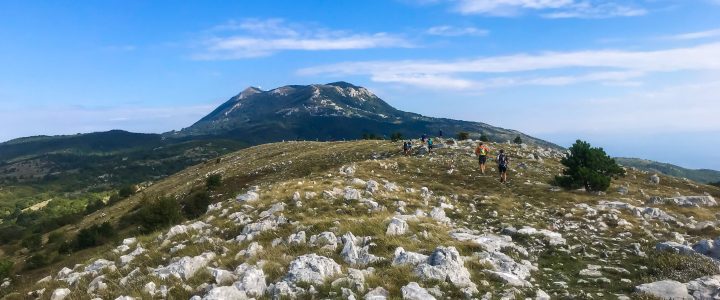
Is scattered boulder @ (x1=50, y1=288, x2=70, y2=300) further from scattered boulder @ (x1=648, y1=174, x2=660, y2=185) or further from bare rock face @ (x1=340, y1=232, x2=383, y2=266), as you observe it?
scattered boulder @ (x1=648, y1=174, x2=660, y2=185)

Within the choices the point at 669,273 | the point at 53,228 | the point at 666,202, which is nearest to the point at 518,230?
the point at 669,273

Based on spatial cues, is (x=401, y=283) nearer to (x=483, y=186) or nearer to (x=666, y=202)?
(x=483, y=186)

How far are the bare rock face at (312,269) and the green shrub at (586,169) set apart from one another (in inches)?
874

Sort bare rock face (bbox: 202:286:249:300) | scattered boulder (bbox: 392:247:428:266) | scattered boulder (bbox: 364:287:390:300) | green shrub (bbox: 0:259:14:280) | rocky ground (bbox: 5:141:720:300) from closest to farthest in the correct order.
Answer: scattered boulder (bbox: 364:287:390:300)
bare rock face (bbox: 202:286:249:300)
rocky ground (bbox: 5:141:720:300)
scattered boulder (bbox: 392:247:428:266)
green shrub (bbox: 0:259:14:280)

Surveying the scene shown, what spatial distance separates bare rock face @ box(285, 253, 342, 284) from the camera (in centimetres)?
1077

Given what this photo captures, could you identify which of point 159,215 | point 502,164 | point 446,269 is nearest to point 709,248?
point 446,269

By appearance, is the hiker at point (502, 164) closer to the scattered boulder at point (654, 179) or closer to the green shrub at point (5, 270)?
the scattered boulder at point (654, 179)

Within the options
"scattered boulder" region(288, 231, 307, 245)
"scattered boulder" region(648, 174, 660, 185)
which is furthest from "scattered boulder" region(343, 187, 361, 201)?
"scattered boulder" region(648, 174, 660, 185)

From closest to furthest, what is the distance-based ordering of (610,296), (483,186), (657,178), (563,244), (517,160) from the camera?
1. (610,296)
2. (563,244)
3. (483,186)
4. (657,178)
5. (517,160)

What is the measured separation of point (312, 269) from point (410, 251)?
125 inches

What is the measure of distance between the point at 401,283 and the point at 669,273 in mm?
7644

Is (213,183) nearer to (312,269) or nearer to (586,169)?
(586,169)

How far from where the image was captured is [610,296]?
10.3 m

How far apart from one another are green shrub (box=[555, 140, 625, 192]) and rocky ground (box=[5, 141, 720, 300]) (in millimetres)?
2897
